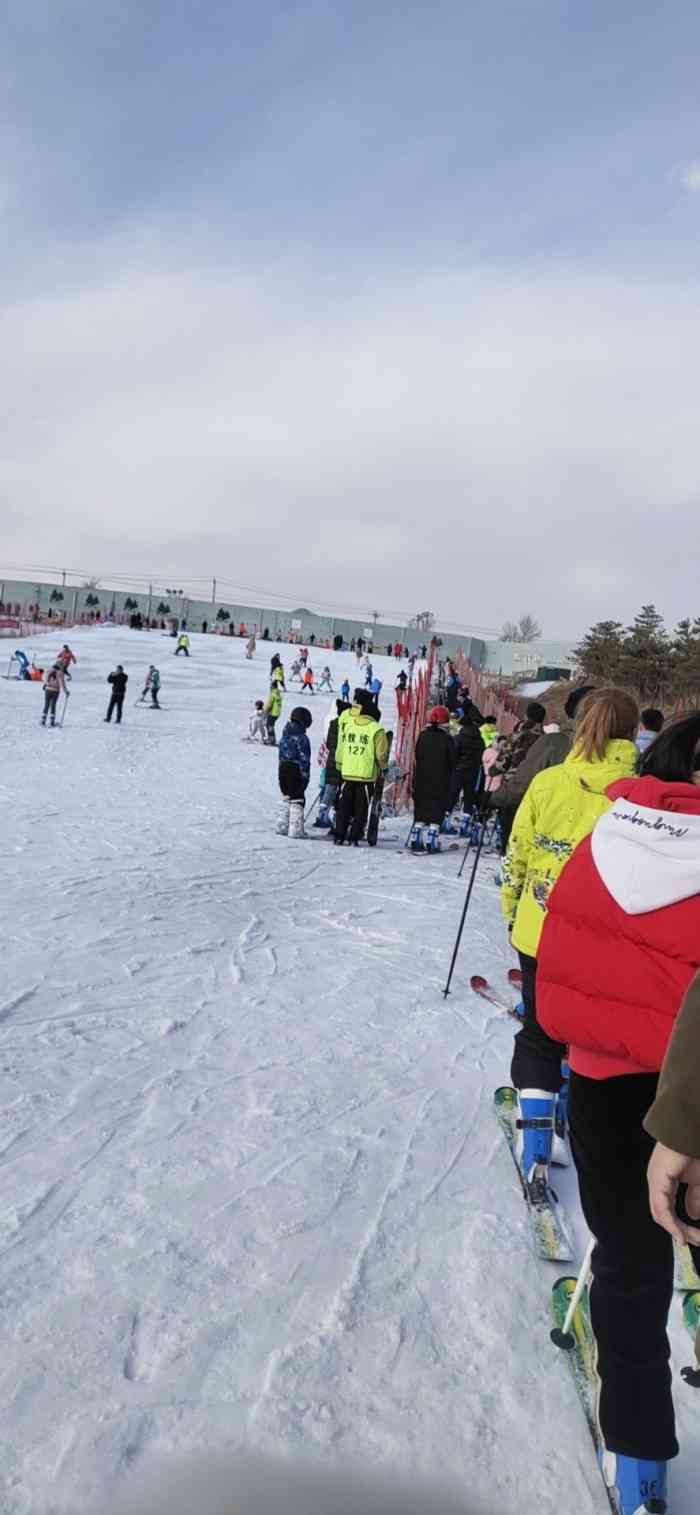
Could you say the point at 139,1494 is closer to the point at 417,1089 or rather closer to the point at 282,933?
the point at 417,1089

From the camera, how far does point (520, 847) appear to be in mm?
3549

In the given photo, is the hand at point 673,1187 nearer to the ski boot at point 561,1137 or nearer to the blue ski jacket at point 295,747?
the ski boot at point 561,1137

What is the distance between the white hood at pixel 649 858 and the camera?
1781 mm

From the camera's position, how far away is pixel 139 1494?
79.8 inches

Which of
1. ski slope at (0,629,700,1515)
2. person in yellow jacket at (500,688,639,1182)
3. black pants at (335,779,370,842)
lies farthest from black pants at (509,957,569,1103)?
black pants at (335,779,370,842)

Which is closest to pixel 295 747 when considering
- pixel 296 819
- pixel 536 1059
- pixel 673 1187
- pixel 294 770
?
Result: pixel 294 770

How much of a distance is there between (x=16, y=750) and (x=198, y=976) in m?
12.9

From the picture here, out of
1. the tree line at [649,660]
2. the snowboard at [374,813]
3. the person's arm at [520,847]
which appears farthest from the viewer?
the tree line at [649,660]

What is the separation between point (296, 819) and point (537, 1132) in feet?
25.6

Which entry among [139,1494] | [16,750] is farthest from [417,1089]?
Result: [16,750]

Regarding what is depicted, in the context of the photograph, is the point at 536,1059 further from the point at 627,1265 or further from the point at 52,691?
the point at 52,691

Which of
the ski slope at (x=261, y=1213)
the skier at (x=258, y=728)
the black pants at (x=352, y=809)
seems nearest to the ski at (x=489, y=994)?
the ski slope at (x=261, y=1213)

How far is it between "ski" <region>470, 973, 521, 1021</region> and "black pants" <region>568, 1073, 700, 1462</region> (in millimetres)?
3549

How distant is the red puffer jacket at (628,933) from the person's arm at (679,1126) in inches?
12.3
